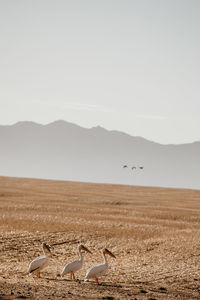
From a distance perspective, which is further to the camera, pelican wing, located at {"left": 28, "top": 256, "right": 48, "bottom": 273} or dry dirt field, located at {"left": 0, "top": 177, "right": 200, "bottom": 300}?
pelican wing, located at {"left": 28, "top": 256, "right": 48, "bottom": 273}

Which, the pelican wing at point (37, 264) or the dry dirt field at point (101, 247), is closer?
the dry dirt field at point (101, 247)

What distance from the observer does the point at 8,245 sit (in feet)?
88.5

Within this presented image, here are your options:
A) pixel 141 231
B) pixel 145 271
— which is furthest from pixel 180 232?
pixel 145 271

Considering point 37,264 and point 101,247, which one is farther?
point 101,247

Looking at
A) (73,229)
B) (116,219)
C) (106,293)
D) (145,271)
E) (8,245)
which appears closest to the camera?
(106,293)

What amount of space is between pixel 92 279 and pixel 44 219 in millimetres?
17148

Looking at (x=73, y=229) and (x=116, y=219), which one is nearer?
(x=73, y=229)

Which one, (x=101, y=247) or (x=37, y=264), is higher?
(x=37, y=264)

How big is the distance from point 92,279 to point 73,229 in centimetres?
1242

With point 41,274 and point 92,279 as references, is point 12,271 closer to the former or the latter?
point 41,274

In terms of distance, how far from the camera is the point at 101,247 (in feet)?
92.3

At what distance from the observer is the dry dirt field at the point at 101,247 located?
683 inches

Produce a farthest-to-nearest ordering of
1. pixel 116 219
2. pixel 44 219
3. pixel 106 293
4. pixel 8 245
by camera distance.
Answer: pixel 116 219 → pixel 44 219 → pixel 8 245 → pixel 106 293

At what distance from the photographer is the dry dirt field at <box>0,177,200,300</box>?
17359mm
